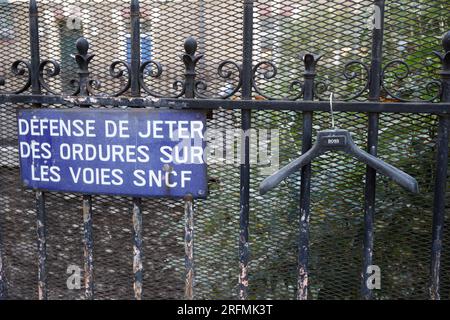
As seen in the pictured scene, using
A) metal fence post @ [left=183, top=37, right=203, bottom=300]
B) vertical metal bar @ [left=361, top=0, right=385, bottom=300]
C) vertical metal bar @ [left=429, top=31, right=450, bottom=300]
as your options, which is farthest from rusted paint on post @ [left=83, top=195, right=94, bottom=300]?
vertical metal bar @ [left=429, top=31, right=450, bottom=300]

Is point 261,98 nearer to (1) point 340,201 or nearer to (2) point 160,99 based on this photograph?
(2) point 160,99

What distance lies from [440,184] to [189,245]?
3.91 feet

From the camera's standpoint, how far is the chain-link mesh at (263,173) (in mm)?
2305

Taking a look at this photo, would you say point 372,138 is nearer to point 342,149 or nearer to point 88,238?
point 342,149

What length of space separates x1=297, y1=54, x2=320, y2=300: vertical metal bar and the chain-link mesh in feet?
0.35

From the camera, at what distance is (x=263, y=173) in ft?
8.02

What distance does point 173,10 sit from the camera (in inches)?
92.2

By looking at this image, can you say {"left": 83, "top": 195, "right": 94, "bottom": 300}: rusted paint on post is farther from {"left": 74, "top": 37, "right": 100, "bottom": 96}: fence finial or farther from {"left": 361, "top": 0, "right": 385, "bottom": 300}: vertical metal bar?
{"left": 361, "top": 0, "right": 385, "bottom": 300}: vertical metal bar

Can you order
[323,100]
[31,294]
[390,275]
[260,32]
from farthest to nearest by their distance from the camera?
[31,294], [390,275], [260,32], [323,100]

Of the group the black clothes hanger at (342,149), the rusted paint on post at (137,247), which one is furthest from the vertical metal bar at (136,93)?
the black clothes hanger at (342,149)

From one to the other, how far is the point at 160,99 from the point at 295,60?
68 cm

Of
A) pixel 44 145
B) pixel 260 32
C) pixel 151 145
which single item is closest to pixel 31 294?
pixel 44 145

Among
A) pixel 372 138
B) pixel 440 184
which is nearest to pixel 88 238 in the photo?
pixel 372 138

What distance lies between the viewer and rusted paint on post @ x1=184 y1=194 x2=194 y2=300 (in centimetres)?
233
